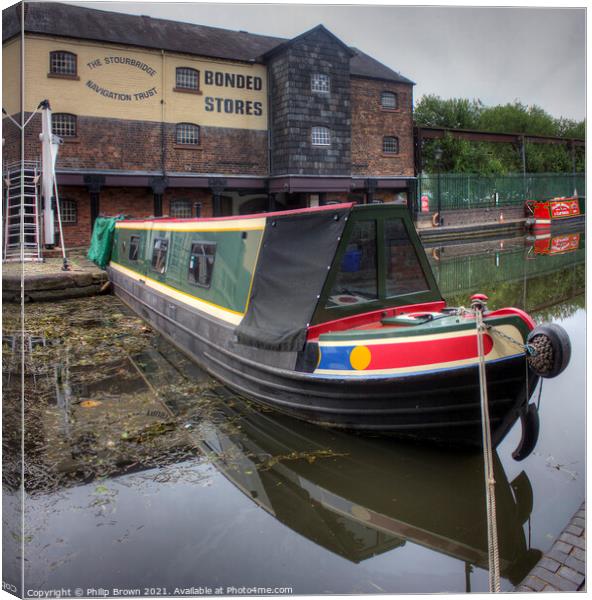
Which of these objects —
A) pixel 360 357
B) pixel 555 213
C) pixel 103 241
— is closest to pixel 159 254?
pixel 103 241

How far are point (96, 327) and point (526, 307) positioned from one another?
6416mm

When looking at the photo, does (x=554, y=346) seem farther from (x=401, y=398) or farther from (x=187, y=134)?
(x=187, y=134)

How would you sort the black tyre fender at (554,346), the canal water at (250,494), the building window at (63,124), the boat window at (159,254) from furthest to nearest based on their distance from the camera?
the boat window at (159,254), the building window at (63,124), the black tyre fender at (554,346), the canal water at (250,494)

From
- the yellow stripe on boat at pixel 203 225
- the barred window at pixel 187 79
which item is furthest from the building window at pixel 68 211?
the barred window at pixel 187 79

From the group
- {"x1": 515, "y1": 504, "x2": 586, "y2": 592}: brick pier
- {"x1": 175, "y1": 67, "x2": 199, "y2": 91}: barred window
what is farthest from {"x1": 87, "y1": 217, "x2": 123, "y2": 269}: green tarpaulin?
{"x1": 515, "y1": 504, "x2": 586, "y2": 592}: brick pier

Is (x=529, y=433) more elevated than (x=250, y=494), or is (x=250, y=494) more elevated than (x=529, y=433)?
(x=529, y=433)

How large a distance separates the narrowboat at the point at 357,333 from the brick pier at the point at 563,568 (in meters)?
1.06

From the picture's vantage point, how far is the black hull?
4.27 metres

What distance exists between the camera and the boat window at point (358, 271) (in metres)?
4.92

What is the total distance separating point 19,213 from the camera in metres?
4.41

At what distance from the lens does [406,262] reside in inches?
210

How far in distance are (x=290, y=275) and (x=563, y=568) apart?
311cm

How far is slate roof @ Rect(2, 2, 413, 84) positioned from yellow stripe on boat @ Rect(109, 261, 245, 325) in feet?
8.52

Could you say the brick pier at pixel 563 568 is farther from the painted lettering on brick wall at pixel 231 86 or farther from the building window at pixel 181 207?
the building window at pixel 181 207
